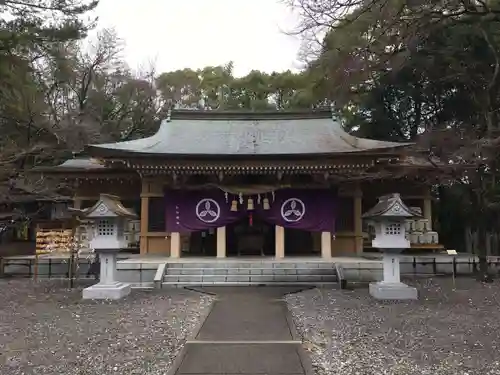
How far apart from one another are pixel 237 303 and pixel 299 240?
763 cm

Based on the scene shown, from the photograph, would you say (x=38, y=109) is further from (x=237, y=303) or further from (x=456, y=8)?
(x=456, y=8)

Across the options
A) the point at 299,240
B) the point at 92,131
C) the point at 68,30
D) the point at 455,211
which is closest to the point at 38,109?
the point at 92,131

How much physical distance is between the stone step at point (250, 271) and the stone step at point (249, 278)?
0.17m

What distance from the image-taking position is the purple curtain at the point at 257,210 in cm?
1488

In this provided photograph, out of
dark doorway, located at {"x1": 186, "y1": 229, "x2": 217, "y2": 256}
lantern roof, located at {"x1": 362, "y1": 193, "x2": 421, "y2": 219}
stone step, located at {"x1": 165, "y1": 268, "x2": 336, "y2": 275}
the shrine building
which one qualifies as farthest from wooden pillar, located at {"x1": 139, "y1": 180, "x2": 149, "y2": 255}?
lantern roof, located at {"x1": 362, "y1": 193, "x2": 421, "y2": 219}

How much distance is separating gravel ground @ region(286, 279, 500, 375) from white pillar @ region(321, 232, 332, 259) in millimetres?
3611

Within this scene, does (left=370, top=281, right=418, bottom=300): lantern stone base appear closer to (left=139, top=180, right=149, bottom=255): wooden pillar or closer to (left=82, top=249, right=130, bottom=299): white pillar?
(left=82, top=249, right=130, bottom=299): white pillar

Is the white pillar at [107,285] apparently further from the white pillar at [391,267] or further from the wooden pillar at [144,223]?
the white pillar at [391,267]

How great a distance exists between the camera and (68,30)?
1281 cm

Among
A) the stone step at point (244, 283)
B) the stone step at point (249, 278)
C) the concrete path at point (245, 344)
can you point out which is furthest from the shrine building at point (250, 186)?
the concrete path at point (245, 344)

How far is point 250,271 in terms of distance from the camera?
13.0 metres

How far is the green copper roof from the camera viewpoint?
48.2 feet

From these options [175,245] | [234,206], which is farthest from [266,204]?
[175,245]

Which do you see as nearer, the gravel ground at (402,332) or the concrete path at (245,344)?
the concrete path at (245,344)
